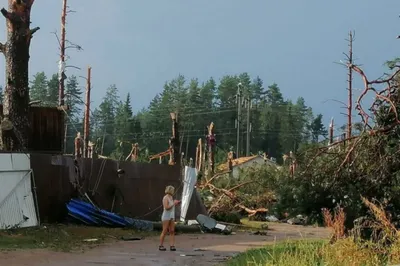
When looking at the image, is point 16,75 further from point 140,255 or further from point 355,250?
point 355,250

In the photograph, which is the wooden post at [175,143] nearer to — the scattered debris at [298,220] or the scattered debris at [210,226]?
the scattered debris at [210,226]

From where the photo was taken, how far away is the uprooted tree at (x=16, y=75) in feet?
64.3

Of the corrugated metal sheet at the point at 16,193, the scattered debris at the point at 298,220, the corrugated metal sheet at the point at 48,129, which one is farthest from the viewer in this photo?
the corrugated metal sheet at the point at 48,129

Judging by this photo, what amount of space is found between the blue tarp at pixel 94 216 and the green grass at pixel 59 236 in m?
0.47

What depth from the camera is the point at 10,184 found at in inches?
667

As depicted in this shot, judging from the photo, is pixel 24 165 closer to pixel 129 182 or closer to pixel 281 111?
pixel 129 182

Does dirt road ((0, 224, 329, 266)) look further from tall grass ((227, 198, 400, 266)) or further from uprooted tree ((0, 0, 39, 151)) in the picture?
uprooted tree ((0, 0, 39, 151))

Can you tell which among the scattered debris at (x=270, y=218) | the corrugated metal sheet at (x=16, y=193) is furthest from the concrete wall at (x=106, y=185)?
the scattered debris at (x=270, y=218)

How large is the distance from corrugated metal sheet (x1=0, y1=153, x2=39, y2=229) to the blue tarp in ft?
4.85

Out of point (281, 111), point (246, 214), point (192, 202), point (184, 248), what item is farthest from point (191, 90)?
point (184, 248)

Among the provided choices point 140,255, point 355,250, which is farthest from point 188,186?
point 355,250

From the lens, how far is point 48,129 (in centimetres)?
2244

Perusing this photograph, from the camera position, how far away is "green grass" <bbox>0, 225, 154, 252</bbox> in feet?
46.8

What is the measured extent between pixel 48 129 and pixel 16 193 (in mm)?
5635
